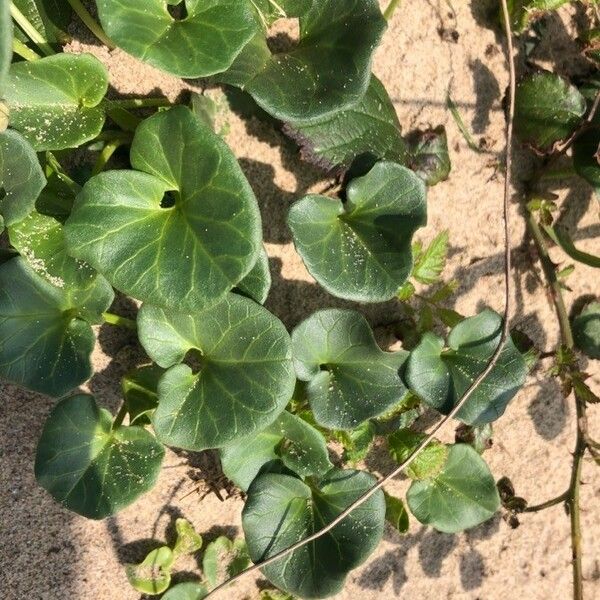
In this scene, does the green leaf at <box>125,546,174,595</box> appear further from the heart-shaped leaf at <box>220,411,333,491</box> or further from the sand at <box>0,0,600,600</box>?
the heart-shaped leaf at <box>220,411,333,491</box>

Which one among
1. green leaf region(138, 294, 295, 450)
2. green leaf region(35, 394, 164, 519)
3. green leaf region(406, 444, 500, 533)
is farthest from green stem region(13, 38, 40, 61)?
green leaf region(406, 444, 500, 533)

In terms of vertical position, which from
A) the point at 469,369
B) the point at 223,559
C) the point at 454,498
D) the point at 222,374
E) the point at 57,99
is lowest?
the point at 223,559

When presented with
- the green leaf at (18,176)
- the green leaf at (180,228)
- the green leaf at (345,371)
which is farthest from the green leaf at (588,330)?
the green leaf at (18,176)

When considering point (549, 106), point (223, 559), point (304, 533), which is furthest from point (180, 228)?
point (549, 106)

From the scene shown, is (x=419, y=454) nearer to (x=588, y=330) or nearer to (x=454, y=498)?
(x=454, y=498)

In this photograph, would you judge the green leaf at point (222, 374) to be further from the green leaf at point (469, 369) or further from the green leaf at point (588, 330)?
the green leaf at point (588, 330)

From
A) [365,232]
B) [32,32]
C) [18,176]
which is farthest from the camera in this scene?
[365,232]

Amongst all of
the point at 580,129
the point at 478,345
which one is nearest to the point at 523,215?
the point at 580,129
